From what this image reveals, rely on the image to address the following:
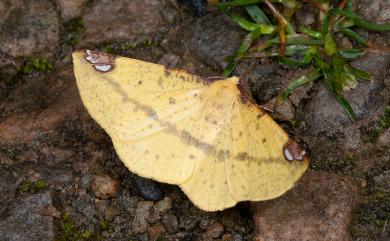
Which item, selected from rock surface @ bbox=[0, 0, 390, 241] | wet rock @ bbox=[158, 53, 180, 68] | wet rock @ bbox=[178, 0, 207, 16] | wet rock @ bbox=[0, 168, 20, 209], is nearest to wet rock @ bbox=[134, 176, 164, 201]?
rock surface @ bbox=[0, 0, 390, 241]

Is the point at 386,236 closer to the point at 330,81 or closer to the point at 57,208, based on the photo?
the point at 330,81

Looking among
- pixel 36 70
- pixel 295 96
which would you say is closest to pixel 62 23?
pixel 36 70

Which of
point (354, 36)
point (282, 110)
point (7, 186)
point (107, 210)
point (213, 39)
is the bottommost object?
point (107, 210)

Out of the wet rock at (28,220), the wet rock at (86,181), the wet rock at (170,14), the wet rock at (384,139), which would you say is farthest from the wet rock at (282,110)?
the wet rock at (28,220)

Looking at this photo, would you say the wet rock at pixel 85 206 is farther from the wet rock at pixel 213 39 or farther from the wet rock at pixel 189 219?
the wet rock at pixel 213 39

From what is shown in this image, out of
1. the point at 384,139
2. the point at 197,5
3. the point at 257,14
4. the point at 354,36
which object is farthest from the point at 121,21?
the point at 384,139

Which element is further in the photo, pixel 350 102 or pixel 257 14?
pixel 257 14

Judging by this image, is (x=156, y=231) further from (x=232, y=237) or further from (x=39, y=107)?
(x=39, y=107)
